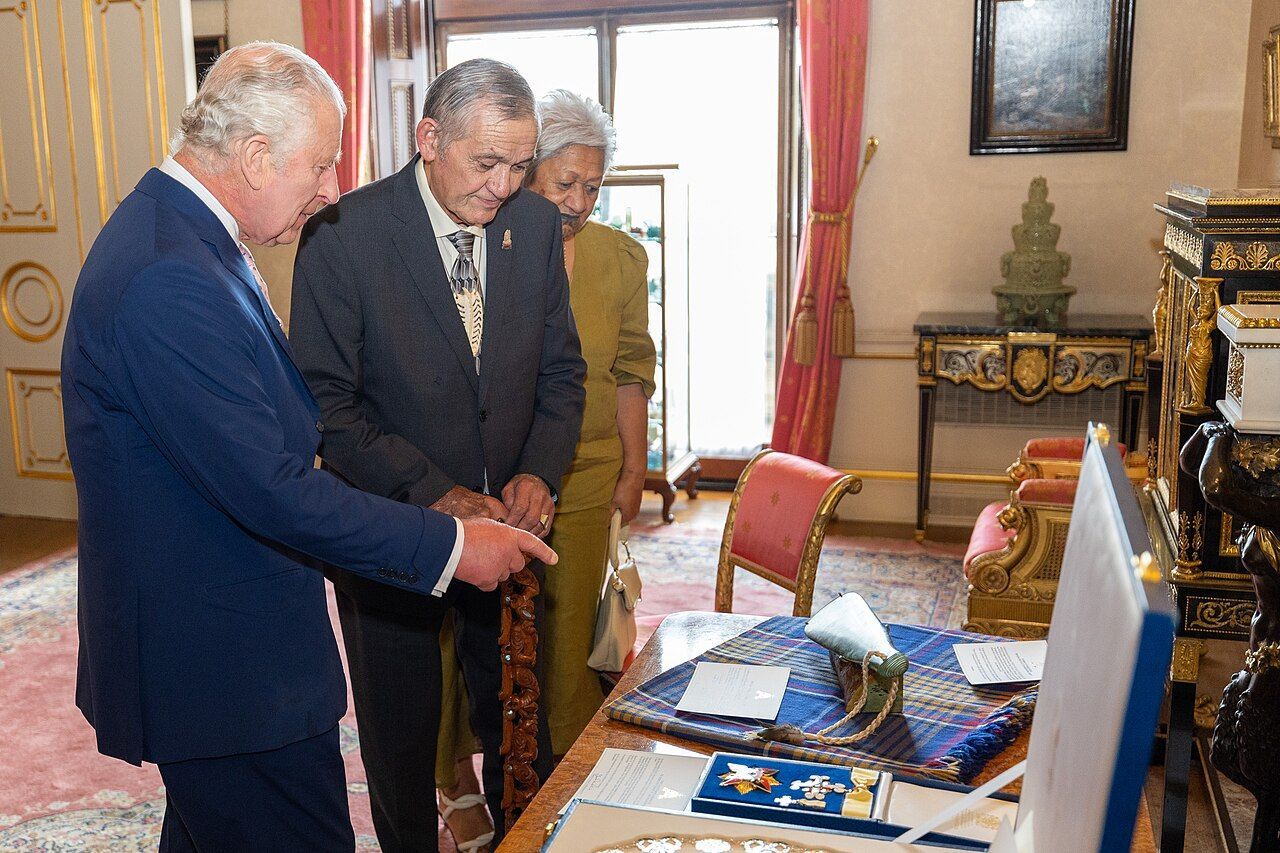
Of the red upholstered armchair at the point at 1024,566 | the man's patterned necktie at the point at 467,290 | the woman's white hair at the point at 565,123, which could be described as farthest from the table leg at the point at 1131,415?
the man's patterned necktie at the point at 467,290

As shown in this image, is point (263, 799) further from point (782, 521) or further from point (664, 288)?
point (664, 288)

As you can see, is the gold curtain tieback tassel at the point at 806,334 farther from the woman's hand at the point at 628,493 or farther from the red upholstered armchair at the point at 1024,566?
the woman's hand at the point at 628,493

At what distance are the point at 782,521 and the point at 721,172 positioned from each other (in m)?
3.99

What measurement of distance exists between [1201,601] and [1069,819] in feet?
6.94

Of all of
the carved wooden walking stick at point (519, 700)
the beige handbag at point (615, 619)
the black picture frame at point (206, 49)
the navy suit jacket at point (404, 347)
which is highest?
the black picture frame at point (206, 49)

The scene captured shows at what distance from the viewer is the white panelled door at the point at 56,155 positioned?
5426mm

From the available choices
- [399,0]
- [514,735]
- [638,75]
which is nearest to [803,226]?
[638,75]

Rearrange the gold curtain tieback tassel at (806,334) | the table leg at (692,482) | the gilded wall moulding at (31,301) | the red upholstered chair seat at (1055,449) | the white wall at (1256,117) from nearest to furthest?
the red upholstered chair seat at (1055,449)
the white wall at (1256,117)
the gold curtain tieback tassel at (806,334)
the gilded wall moulding at (31,301)
the table leg at (692,482)

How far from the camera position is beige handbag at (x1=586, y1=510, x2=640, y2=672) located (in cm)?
254

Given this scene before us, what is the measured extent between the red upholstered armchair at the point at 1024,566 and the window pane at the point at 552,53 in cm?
370

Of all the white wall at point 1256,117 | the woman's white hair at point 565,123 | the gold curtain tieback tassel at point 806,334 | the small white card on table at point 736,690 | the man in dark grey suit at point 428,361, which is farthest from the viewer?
the gold curtain tieback tassel at point 806,334

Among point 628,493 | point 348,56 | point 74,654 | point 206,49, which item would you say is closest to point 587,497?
point 628,493

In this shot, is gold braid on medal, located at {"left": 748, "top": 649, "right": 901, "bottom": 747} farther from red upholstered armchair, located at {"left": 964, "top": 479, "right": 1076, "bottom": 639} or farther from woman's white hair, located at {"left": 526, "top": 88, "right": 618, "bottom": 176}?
red upholstered armchair, located at {"left": 964, "top": 479, "right": 1076, "bottom": 639}

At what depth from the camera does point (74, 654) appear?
4.04 meters
